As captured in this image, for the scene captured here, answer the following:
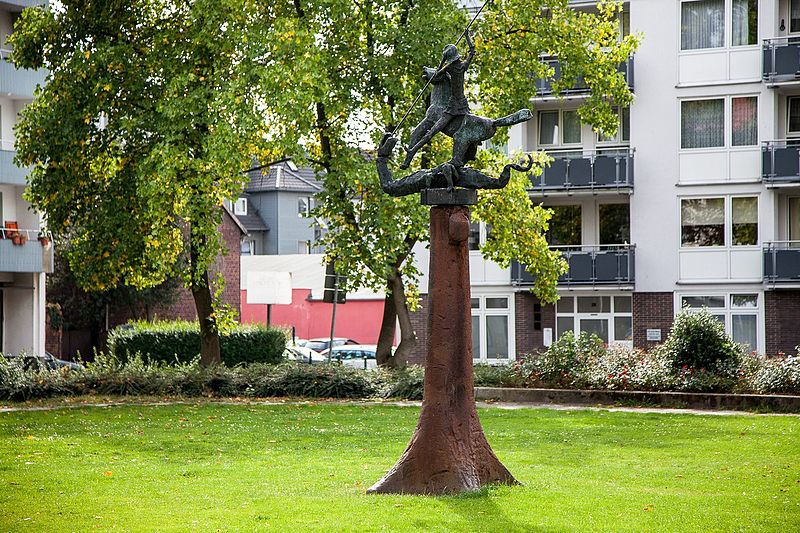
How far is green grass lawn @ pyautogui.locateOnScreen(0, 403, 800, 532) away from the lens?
10.2 metres

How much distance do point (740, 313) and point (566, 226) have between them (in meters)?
6.38

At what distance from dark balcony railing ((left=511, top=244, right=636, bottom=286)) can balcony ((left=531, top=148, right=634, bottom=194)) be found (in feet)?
6.50

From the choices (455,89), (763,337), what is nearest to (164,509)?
(455,89)

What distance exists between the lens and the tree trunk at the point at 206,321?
89.5 ft

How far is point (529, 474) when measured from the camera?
514 inches

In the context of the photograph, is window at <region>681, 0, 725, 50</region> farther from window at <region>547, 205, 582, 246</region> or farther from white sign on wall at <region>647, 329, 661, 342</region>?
white sign on wall at <region>647, 329, 661, 342</region>

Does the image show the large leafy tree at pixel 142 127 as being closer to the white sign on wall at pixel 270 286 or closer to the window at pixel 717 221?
the white sign on wall at pixel 270 286

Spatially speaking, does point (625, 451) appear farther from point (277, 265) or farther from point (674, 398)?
point (277, 265)

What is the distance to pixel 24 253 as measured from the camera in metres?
39.5

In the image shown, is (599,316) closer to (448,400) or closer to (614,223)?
(614,223)

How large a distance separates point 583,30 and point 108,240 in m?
11.6

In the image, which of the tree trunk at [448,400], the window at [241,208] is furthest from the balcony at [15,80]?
the window at [241,208]

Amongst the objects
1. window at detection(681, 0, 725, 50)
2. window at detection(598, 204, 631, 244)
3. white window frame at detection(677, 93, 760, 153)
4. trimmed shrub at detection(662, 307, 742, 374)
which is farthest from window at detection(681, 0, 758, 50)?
trimmed shrub at detection(662, 307, 742, 374)

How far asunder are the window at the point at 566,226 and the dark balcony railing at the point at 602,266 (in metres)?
1.06
